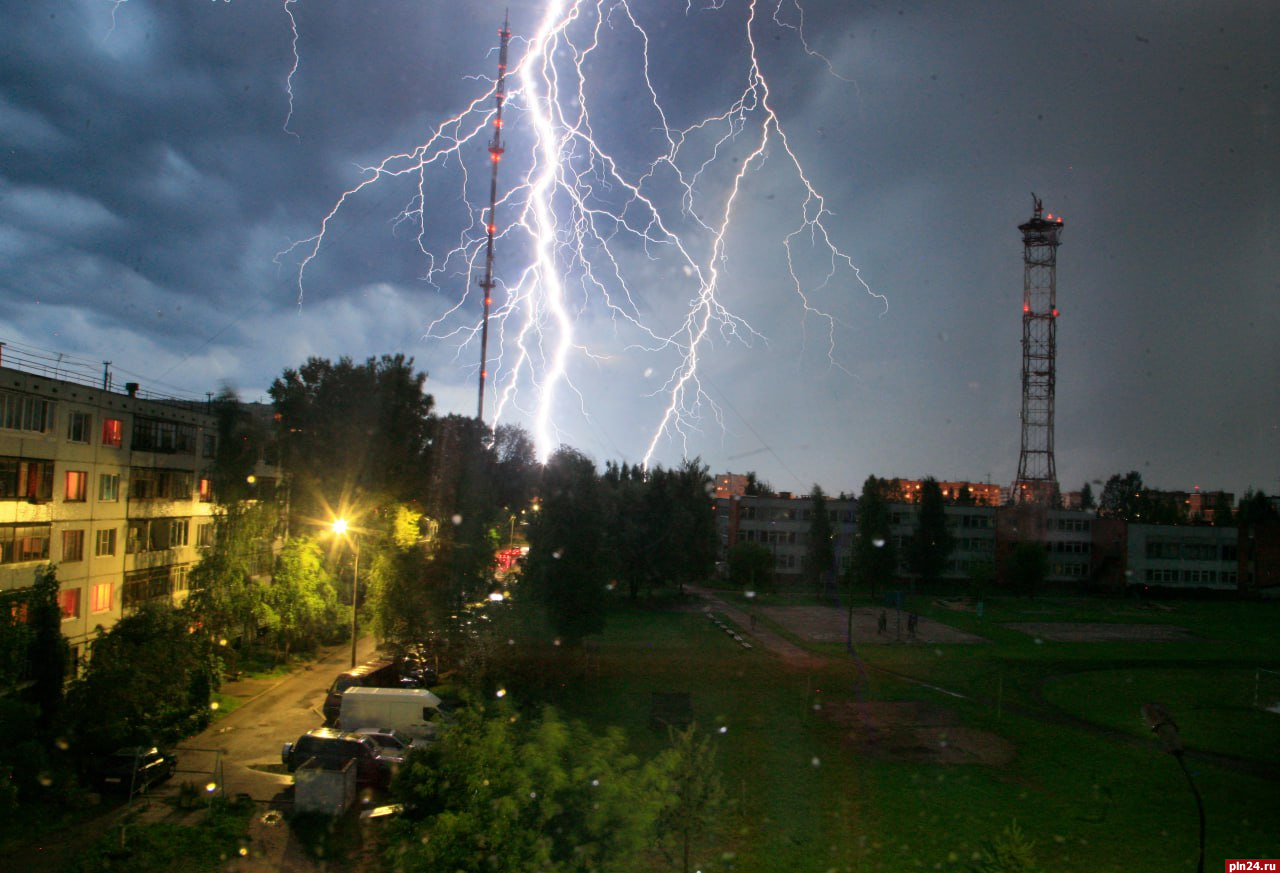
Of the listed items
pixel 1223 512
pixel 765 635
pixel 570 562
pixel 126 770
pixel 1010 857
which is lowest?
pixel 765 635

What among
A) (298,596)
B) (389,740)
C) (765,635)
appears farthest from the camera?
(765,635)

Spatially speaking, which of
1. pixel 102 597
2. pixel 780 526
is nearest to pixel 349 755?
pixel 102 597

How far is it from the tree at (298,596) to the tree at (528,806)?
19.8 meters

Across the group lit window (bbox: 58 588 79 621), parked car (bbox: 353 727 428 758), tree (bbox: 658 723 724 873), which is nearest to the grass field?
tree (bbox: 658 723 724 873)

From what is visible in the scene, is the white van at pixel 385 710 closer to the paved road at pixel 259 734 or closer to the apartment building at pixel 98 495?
the paved road at pixel 259 734

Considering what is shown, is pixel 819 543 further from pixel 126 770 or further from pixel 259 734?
pixel 126 770

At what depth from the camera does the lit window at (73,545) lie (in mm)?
18156

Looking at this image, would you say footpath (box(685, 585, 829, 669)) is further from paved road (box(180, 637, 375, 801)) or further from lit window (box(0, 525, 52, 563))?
lit window (box(0, 525, 52, 563))

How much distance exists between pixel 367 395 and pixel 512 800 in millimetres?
26152

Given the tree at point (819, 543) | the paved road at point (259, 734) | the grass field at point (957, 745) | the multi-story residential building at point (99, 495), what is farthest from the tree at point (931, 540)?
the multi-story residential building at point (99, 495)

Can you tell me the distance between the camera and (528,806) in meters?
6.08

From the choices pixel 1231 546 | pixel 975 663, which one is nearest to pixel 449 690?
pixel 975 663

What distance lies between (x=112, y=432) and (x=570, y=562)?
12498 mm

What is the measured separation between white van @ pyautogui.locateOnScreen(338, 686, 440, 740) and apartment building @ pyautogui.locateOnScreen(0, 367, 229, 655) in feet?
18.1
